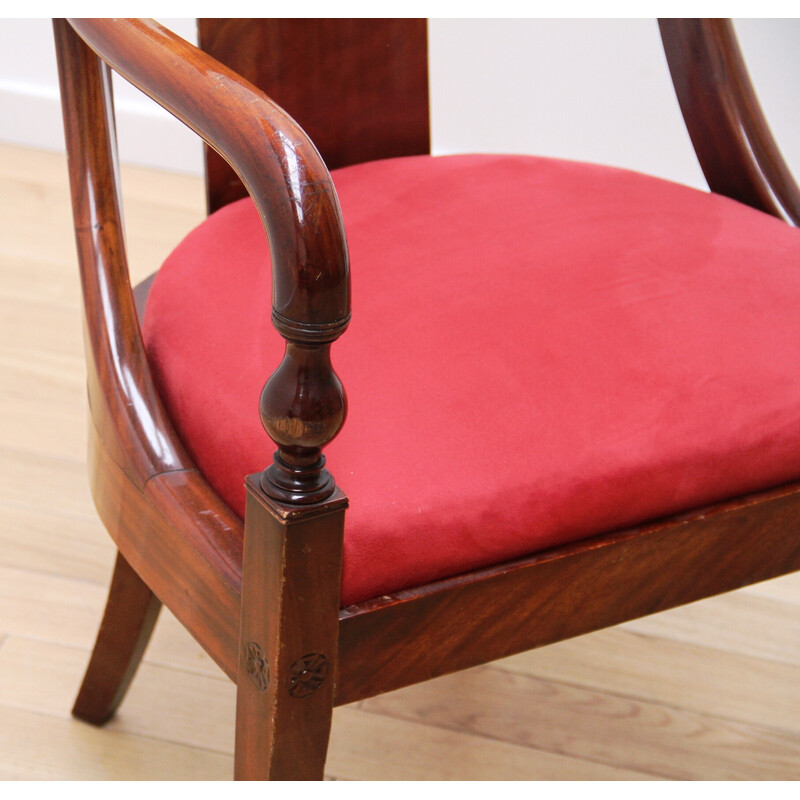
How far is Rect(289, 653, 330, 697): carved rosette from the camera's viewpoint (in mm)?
544

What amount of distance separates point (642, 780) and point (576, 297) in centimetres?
48

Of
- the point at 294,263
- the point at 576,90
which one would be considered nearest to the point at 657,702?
the point at 294,263

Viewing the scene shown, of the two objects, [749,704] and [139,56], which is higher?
[139,56]

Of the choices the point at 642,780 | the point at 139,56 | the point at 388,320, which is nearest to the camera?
the point at 139,56

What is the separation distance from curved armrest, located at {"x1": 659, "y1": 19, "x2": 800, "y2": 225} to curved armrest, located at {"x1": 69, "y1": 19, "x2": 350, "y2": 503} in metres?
0.52

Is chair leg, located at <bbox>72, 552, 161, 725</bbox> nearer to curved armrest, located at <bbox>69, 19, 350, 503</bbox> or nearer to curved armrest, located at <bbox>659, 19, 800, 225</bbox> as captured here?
curved armrest, located at <bbox>69, 19, 350, 503</bbox>

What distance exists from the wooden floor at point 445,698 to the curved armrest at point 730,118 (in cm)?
46

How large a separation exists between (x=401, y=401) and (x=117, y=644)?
42cm

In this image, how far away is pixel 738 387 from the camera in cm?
65

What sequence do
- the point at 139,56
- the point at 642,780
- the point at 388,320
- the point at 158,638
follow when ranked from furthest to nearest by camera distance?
the point at 158,638 → the point at 642,780 → the point at 388,320 → the point at 139,56

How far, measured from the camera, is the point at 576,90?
194cm

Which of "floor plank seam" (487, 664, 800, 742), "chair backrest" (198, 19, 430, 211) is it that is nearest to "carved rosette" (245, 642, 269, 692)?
"chair backrest" (198, 19, 430, 211)

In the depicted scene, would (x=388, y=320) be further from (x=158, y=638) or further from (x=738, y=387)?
(x=158, y=638)
